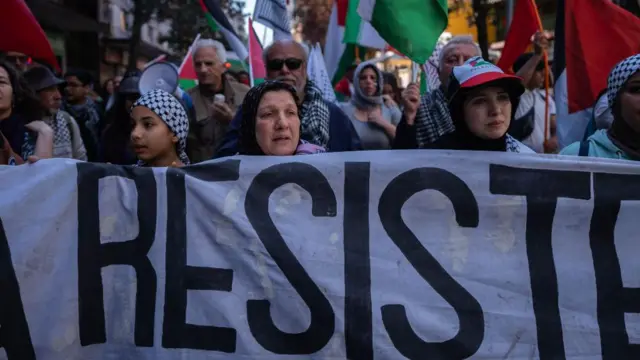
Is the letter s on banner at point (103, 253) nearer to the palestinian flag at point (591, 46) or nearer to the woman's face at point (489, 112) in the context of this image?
the woman's face at point (489, 112)

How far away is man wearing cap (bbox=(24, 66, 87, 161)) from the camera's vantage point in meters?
5.34

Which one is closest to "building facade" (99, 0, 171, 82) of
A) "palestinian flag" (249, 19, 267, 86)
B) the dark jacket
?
"palestinian flag" (249, 19, 267, 86)

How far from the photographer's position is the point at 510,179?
2.81m

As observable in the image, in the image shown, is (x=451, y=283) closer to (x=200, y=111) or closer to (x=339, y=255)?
(x=339, y=255)

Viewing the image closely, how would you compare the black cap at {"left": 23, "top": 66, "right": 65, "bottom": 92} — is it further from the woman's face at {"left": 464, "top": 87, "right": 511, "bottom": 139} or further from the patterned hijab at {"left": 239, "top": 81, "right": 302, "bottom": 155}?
the woman's face at {"left": 464, "top": 87, "right": 511, "bottom": 139}

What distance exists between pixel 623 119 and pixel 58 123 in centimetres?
388

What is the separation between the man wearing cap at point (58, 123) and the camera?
5344 mm

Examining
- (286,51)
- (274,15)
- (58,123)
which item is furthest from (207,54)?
(286,51)

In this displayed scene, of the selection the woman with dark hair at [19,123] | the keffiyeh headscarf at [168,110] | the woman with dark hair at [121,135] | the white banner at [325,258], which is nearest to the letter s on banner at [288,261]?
the white banner at [325,258]

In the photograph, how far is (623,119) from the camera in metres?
2.96

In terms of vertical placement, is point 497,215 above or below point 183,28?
below

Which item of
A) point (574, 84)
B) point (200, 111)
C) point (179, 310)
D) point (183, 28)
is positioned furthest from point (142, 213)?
point (183, 28)

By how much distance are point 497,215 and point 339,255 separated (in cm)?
58

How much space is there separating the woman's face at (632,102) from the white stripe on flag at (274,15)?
137 inches
